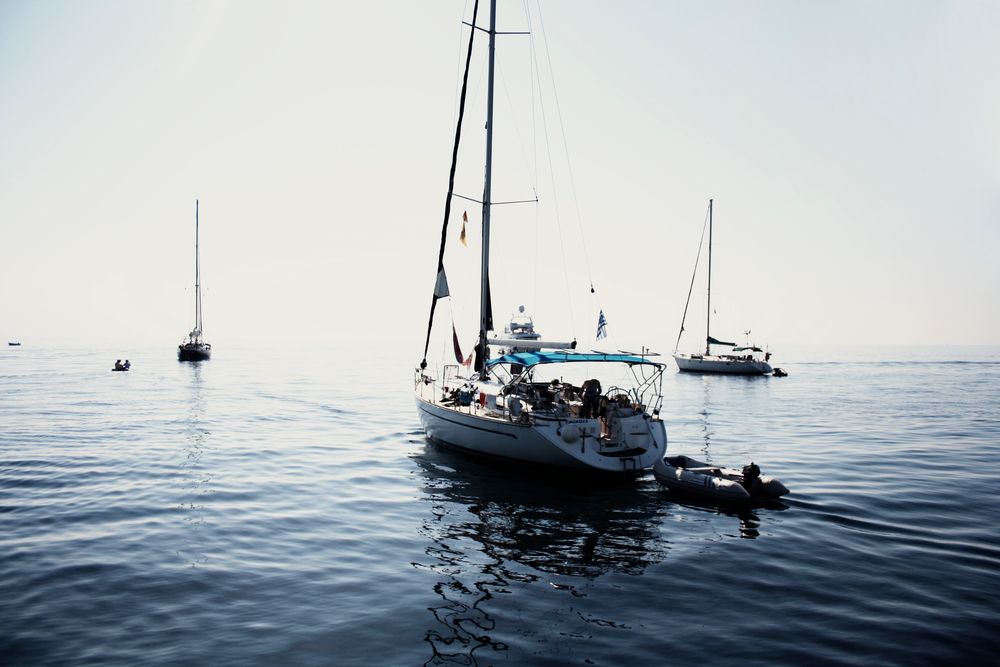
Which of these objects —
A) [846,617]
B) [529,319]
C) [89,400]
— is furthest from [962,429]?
[89,400]

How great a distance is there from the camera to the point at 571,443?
65.0 feet

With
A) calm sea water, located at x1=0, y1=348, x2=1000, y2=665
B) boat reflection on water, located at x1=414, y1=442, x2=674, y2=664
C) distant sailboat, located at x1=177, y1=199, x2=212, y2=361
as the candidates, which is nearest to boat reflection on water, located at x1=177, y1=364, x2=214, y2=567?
calm sea water, located at x1=0, y1=348, x2=1000, y2=665

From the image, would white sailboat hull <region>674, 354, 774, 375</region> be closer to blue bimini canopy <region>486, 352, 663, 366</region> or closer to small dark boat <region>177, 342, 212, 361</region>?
blue bimini canopy <region>486, 352, 663, 366</region>

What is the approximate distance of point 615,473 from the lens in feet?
66.0

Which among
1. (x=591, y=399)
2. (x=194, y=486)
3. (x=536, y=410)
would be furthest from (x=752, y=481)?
(x=194, y=486)

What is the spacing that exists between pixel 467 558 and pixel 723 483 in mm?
8575

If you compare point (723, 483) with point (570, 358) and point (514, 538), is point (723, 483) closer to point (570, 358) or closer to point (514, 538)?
point (570, 358)

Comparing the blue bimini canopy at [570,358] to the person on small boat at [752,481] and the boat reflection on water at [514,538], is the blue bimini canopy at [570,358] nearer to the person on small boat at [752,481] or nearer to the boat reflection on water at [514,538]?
the boat reflection on water at [514,538]

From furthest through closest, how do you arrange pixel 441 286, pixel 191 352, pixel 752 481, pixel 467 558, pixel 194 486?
pixel 191 352, pixel 441 286, pixel 194 486, pixel 752 481, pixel 467 558

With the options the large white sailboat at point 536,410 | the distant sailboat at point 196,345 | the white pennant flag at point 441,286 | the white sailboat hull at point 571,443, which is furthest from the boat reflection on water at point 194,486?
the distant sailboat at point 196,345

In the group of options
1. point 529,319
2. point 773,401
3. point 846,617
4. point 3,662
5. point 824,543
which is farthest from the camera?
point 773,401

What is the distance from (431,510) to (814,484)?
12.7 metres

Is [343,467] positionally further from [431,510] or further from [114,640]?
[114,640]

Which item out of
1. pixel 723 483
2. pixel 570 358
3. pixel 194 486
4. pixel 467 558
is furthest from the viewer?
pixel 570 358
